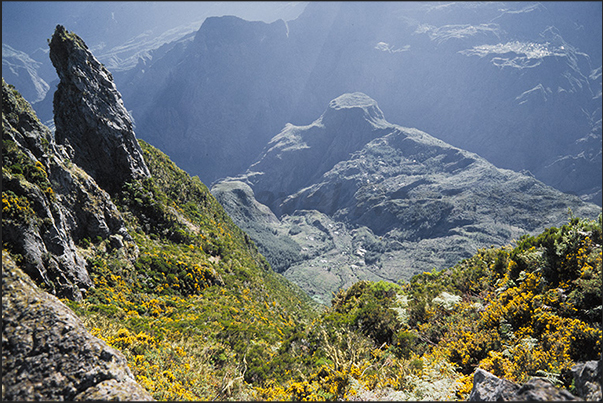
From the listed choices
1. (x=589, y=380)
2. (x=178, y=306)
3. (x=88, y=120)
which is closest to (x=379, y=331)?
(x=589, y=380)

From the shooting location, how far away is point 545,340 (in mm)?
8773

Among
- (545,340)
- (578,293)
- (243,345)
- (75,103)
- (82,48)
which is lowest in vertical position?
(243,345)

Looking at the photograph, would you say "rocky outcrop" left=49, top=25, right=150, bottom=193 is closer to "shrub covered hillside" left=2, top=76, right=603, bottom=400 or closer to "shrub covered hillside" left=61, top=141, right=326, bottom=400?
"shrub covered hillside" left=61, top=141, right=326, bottom=400

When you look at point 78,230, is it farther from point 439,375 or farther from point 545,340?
point 545,340

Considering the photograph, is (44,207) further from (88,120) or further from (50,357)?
(88,120)

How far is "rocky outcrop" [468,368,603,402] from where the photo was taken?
5.50 m

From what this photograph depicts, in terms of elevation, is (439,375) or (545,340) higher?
(545,340)

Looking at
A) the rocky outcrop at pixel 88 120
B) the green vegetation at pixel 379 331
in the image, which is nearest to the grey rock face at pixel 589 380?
the green vegetation at pixel 379 331

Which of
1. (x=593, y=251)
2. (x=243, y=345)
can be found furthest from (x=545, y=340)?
(x=243, y=345)

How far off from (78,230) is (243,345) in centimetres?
1201

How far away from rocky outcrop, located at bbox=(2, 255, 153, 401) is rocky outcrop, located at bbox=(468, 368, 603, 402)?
7.91 metres

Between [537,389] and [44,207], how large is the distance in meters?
17.6

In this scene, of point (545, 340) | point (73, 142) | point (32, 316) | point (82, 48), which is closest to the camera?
point (32, 316)

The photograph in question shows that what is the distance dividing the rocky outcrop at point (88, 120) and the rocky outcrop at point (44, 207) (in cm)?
601
